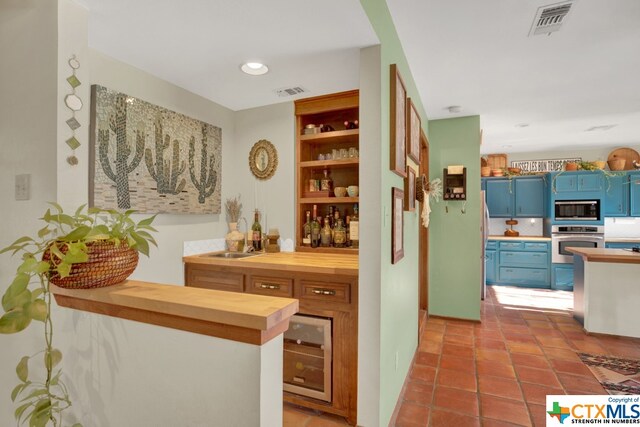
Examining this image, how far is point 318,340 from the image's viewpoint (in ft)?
7.04

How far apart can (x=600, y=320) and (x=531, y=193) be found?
3.01 metres

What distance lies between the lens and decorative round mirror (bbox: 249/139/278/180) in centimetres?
292

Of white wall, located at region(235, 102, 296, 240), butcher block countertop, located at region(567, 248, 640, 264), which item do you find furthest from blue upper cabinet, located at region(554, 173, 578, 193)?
white wall, located at region(235, 102, 296, 240)

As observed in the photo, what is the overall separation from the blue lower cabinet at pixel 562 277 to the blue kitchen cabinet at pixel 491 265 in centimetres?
90

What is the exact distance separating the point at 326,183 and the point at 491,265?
4.58 m

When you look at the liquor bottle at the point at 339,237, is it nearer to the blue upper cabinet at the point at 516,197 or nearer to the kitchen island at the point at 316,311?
the kitchen island at the point at 316,311

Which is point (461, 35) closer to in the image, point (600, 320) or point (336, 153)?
point (336, 153)

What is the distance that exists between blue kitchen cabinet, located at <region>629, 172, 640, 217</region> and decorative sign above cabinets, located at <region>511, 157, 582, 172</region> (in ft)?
2.90

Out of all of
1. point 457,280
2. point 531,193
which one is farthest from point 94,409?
point 531,193

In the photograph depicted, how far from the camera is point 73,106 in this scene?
136 centimetres

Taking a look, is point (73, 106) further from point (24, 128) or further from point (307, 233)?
point (307, 233)

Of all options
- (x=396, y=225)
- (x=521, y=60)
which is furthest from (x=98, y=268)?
(x=521, y=60)

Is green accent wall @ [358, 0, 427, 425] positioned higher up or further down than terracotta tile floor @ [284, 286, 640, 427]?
higher up

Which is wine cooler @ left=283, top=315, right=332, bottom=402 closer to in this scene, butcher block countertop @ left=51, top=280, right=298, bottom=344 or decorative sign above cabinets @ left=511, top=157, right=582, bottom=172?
butcher block countertop @ left=51, top=280, right=298, bottom=344
